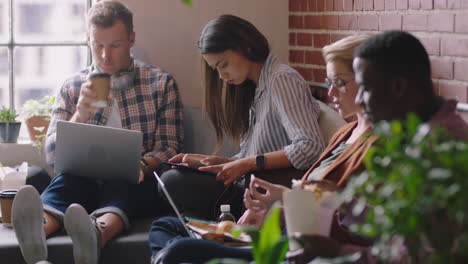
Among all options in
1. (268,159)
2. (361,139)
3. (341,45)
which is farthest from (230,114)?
(361,139)

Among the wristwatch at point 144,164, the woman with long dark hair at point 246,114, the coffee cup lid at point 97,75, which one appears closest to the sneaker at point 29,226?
the woman with long dark hair at point 246,114

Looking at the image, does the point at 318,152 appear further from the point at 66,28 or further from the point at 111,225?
the point at 66,28

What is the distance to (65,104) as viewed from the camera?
146 inches

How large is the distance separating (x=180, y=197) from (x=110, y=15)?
3.46ft

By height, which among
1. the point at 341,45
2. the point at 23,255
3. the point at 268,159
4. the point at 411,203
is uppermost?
the point at 341,45

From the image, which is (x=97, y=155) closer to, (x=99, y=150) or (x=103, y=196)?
(x=99, y=150)

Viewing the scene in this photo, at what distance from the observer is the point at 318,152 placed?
2881 millimetres

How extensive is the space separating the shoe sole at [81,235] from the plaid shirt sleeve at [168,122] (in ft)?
2.55

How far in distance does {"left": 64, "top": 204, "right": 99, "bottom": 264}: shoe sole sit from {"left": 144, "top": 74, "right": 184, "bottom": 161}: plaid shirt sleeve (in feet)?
2.55

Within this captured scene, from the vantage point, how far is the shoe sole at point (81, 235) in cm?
287

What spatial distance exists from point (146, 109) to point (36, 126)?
70 centimetres

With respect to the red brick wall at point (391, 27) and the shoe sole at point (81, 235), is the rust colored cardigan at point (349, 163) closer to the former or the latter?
the red brick wall at point (391, 27)

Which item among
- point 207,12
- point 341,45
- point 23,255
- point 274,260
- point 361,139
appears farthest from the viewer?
point 207,12

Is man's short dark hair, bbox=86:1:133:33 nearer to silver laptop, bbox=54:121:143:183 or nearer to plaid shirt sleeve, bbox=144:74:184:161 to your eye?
plaid shirt sleeve, bbox=144:74:184:161
